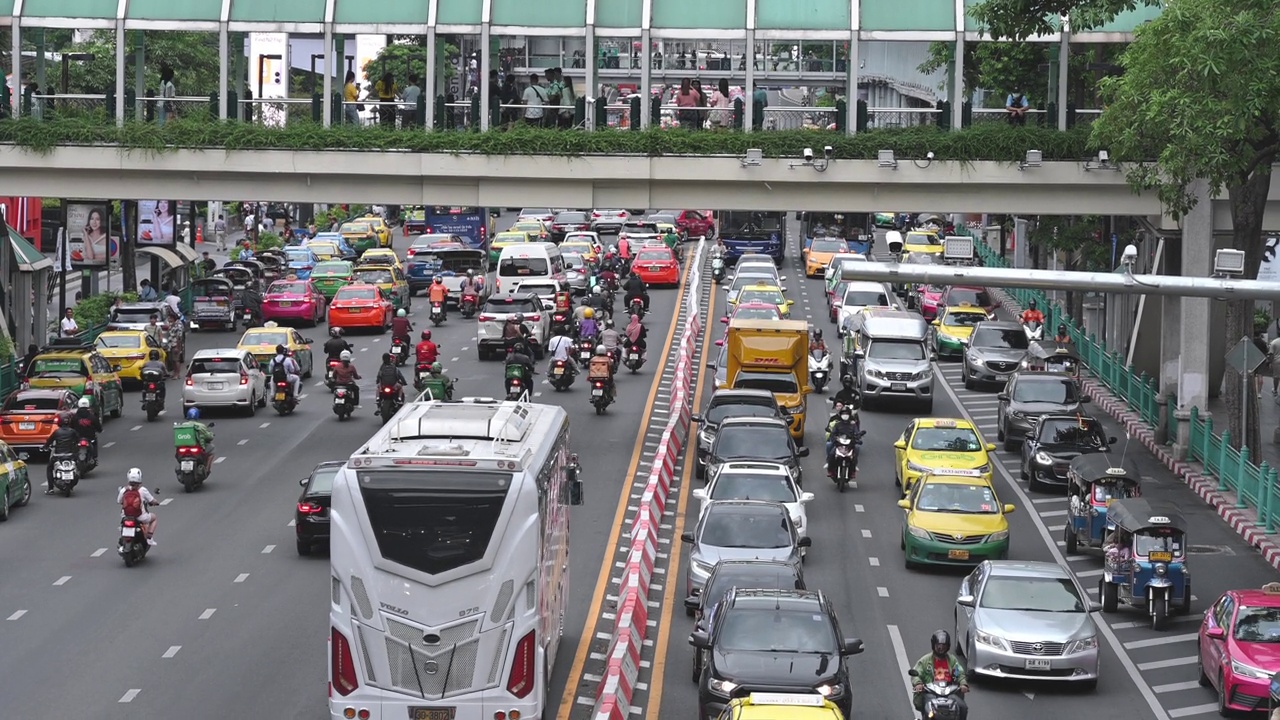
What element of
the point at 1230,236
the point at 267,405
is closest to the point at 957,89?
the point at 1230,236

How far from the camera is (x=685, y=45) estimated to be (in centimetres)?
7100

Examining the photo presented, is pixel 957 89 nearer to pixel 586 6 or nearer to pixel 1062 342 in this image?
pixel 586 6

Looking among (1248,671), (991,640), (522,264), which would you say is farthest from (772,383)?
(522,264)

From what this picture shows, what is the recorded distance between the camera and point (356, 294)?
5488 cm

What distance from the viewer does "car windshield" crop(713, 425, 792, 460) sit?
32.2 meters

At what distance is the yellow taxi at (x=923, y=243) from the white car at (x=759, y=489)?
118ft

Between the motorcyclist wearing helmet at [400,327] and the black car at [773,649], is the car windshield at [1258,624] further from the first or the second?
the motorcyclist wearing helmet at [400,327]

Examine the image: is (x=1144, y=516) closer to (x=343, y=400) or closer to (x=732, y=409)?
(x=732, y=409)

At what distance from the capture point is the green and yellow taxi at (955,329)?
51.2 metres

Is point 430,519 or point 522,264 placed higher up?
point 522,264

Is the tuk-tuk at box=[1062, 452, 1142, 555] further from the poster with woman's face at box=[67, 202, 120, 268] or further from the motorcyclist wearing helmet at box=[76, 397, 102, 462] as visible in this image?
the poster with woman's face at box=[67, 202, 120, 268]

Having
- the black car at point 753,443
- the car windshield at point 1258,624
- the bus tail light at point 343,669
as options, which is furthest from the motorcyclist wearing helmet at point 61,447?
the car windshield at point 1258,624

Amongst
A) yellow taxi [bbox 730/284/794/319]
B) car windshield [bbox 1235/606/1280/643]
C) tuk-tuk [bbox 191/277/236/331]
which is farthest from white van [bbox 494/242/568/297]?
car windshield [bbox 1235/606/1280/643]

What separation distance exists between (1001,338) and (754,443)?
53.5 feet
